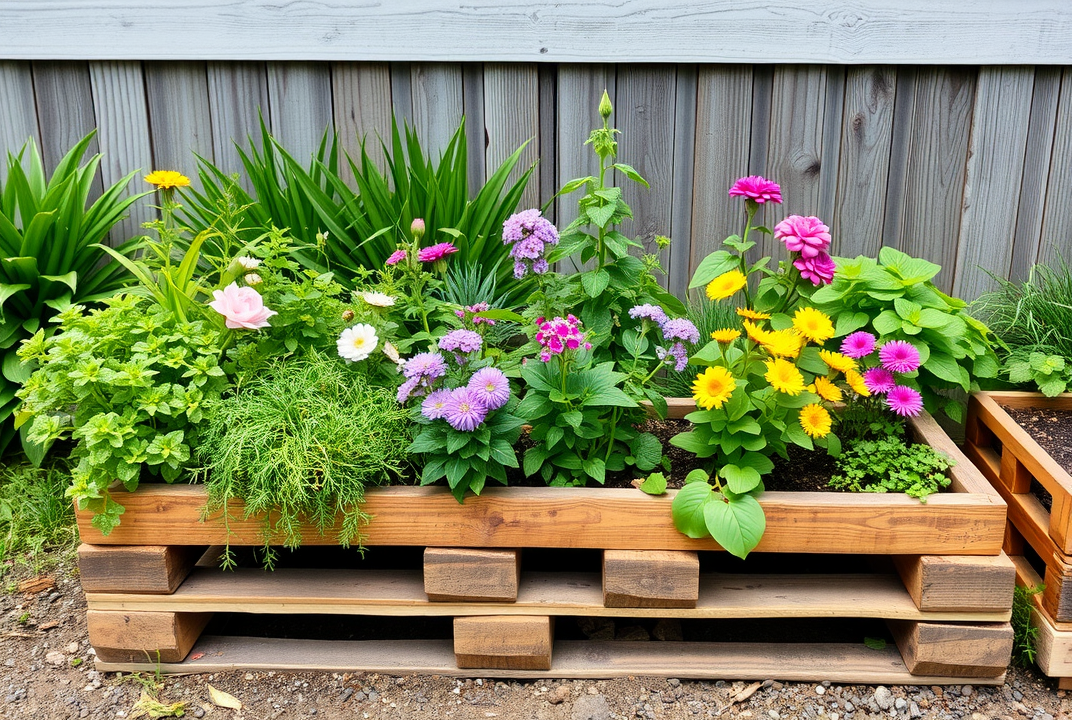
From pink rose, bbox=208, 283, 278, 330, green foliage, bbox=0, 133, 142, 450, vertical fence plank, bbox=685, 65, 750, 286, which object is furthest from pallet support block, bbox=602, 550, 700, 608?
green foliage, bbox=0, 133, 142, 450

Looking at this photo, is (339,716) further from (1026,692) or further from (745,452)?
(1026,692)

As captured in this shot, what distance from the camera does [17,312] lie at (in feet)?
8.07

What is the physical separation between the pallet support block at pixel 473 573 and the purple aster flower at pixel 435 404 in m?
0.33

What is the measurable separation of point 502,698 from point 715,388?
87 cm

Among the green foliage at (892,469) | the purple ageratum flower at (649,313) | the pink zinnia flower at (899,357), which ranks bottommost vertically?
the green foliage at (892,469)

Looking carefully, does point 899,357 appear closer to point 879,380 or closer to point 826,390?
point 879,380

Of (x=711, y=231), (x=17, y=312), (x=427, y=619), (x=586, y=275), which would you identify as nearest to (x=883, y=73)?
(x=711, y=231)

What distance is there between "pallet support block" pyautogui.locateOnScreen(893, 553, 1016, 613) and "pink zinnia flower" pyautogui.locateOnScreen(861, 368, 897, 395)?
42 centimetres

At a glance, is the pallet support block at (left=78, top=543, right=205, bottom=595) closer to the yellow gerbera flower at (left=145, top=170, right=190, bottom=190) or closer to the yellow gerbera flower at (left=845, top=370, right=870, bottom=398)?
the yellow gerbera flower at (left=145, top=170, right=190, bottom=190)

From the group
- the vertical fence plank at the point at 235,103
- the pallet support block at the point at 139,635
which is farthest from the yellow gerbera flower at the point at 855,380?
the vertical fence plank at the point at 235,103

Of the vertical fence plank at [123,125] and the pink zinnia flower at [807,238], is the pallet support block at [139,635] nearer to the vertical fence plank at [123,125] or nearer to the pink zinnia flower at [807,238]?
the vertical fence plank at [123,125]

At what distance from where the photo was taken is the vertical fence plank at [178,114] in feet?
8.58

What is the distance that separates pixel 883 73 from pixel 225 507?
7.49 feet

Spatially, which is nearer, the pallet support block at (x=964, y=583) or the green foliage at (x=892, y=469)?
the pallet support block at (x=964, y=583)
